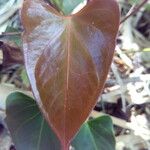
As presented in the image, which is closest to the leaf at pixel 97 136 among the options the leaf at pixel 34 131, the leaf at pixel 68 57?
the leaf at pixel 34 131

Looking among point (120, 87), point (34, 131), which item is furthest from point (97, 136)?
point (120, 87)

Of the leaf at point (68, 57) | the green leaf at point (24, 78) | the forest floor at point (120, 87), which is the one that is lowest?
the forest floor at point (120, 87)

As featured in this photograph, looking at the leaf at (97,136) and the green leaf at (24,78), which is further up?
the green leaf at (24,78)

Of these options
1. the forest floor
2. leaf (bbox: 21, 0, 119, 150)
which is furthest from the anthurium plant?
the forest floor

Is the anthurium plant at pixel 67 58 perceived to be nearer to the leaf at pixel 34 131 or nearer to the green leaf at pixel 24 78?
the leaf at pixel 34 131

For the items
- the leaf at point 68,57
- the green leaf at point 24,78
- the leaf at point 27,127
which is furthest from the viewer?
the green leaf at point 24,78
